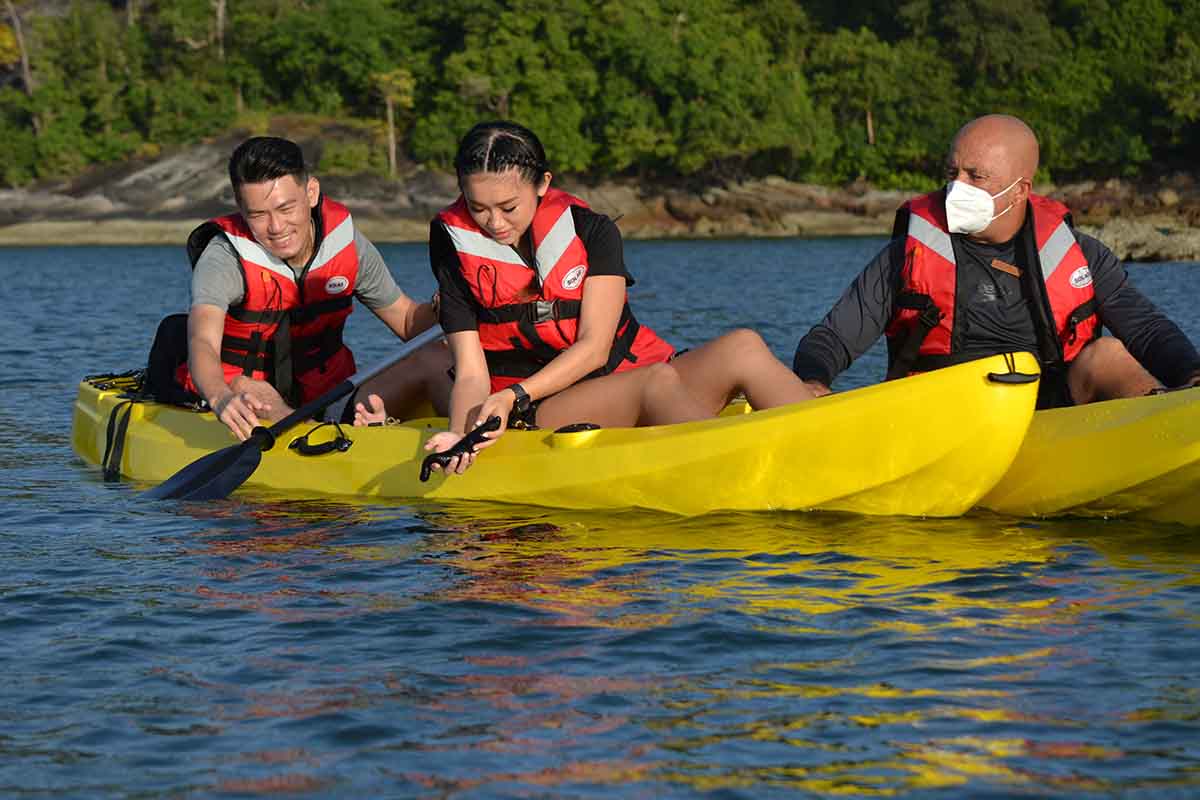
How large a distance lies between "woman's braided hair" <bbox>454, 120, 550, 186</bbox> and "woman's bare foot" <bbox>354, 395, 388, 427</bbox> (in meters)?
1.46

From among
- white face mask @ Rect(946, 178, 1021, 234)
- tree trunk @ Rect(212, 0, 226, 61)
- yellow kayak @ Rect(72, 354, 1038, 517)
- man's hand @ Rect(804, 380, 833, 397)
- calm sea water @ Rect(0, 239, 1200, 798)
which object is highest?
tree trunk @ Rect(212, 0, 226, 61)


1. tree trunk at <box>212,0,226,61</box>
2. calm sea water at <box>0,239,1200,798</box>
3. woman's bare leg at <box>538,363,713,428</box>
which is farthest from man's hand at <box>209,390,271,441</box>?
tree trunk at <box>212,0,226,61</box>

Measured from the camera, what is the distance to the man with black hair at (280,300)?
648cm

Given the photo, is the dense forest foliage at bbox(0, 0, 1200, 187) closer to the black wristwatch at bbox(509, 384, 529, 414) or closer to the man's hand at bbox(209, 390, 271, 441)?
the man's hand at bbox(209, 390, 271, 441)

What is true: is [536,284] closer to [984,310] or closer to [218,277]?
[218,277]

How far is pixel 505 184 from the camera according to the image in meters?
5.60

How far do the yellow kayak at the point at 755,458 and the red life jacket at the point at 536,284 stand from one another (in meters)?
0.33

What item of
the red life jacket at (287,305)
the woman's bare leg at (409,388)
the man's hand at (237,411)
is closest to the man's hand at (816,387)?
the woman's bare leg at (409,388)

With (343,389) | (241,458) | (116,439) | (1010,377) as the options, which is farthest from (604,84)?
(1010,377)

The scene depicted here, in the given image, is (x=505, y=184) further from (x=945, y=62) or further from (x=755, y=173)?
(x=945, y=62)

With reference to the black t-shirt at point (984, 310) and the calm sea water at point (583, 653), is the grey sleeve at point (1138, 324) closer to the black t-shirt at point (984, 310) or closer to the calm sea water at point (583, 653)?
the black t-shirt at point (984, 310)

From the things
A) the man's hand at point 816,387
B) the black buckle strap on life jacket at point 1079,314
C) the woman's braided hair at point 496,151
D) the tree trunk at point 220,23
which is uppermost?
the tree trunk at point 220,23

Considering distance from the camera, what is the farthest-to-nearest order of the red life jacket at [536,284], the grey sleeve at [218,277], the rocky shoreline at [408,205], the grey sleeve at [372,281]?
the rocky shoreline at [408,205]
the grey sleeve at [372,281]
the grey sleeve at [218,277]
the red life jacket at [536,284]

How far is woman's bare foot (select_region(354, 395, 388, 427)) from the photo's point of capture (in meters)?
6.82
